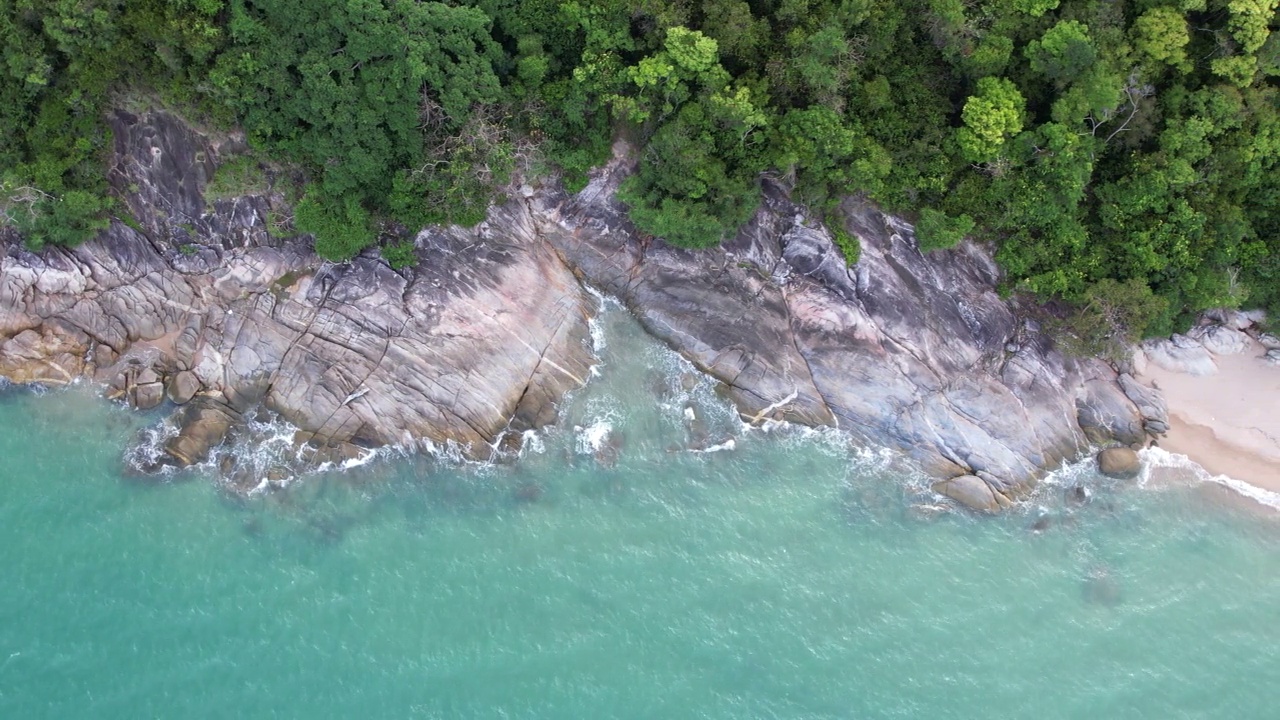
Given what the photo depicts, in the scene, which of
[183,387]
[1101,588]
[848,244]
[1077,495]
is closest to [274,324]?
[183,387]

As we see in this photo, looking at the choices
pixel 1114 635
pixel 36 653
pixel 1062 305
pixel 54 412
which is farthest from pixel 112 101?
pixel 1114 635

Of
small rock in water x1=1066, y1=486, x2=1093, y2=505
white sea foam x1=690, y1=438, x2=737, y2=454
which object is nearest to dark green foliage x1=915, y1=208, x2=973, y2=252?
white sea foam x1=690, y1=438, x2=737, y2=454

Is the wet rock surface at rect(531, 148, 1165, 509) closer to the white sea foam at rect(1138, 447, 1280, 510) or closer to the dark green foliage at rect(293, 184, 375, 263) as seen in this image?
the white sea foam at rect(1138, 447, 1280, 510)

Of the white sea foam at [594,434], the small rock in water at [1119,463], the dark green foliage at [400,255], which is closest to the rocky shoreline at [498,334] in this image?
the dark green foliage at [400,255]

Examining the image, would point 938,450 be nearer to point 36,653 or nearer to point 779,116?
point 779,116

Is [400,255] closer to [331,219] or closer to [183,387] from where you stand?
[331,219]
